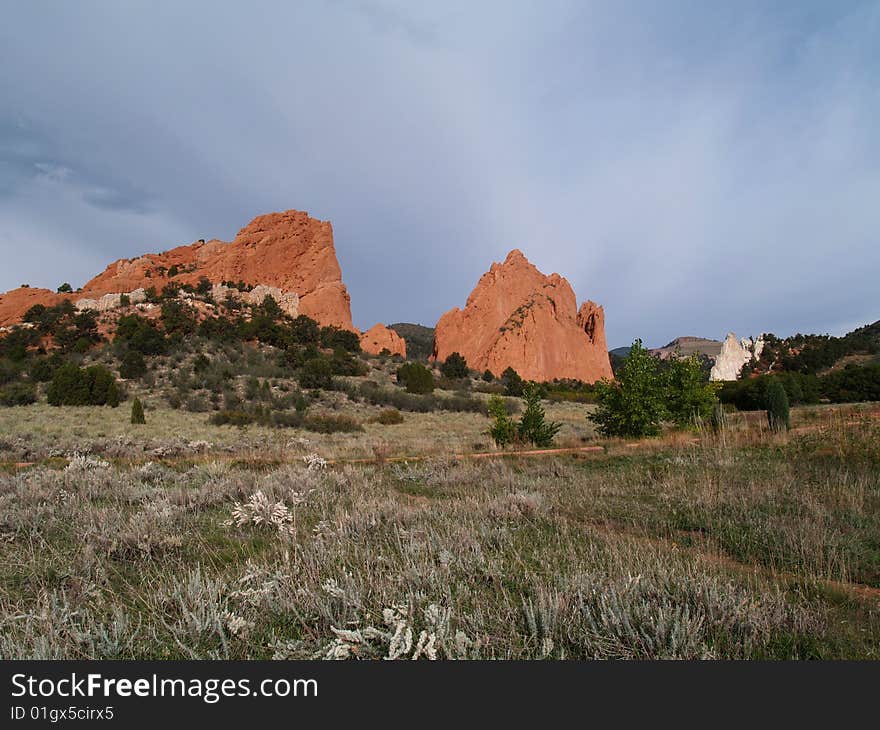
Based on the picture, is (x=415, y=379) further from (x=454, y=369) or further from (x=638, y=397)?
(x=638, y=397)

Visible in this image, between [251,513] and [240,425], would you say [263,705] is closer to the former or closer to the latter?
[251,513]

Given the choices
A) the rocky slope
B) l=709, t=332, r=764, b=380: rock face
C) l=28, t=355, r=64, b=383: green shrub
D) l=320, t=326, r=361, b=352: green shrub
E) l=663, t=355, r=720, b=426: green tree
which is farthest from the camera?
l=709, t=332, r=764, b=380: rock face

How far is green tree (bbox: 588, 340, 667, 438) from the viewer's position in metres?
15.5

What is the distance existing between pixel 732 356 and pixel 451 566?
98457 mm

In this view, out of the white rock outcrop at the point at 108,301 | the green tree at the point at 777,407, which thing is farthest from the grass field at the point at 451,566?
the white rock outcrop at the point at 108,301

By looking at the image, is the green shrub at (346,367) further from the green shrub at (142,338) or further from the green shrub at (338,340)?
the green shrub at (142,338)

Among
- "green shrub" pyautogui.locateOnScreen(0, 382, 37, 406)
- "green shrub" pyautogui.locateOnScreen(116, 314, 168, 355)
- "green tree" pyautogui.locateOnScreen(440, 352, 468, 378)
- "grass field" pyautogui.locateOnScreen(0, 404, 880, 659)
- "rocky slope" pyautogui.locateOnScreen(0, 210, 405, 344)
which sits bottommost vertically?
"grass field" pyautogui.locateOnScreen(0, 404, 880, 659)

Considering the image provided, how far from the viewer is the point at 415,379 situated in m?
40.5

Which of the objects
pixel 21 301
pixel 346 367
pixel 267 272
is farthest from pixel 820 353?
pixel 21 301

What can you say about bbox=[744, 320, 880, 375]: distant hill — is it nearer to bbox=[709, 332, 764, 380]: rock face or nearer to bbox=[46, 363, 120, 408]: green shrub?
bbox=[709, 332, 764, 380]: rock face

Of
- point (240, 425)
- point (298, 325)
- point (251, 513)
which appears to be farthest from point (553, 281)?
point (251, 513)

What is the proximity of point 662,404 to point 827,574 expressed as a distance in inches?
512

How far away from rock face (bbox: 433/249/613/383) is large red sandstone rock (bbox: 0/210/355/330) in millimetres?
21457

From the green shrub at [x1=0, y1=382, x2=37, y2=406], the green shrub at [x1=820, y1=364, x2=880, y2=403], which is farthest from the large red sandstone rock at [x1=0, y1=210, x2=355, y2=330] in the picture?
the green shrub at [x1=820, y1=364, x2=880, y2=403]
